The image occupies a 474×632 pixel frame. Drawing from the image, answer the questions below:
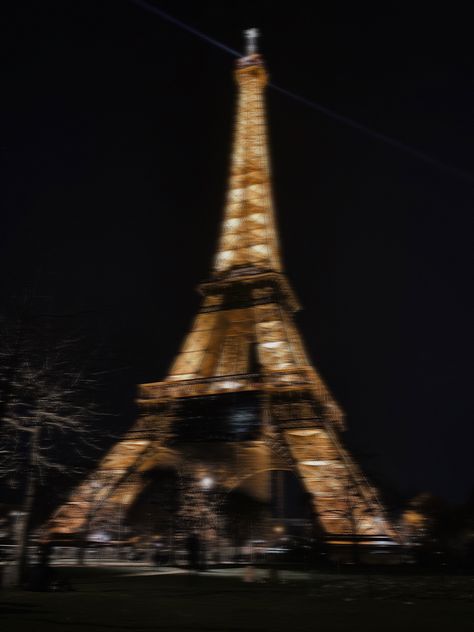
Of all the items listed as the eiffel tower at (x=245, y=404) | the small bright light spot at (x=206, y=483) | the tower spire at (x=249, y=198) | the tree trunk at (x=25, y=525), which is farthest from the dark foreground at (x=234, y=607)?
the tower spire at (x=249, y=198)

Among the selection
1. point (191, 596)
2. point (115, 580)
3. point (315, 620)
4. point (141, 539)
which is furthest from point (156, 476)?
point (315, 620)

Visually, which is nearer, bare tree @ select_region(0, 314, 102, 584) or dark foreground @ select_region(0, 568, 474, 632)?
dark foreground @ select_region(0, 568, 474, 632)

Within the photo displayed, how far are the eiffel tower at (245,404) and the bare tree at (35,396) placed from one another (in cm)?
1443

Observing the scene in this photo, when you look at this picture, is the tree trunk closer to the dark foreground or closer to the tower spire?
the dark foreground

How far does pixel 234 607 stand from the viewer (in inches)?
421

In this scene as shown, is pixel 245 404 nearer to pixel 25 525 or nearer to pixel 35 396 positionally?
pixel 25 525

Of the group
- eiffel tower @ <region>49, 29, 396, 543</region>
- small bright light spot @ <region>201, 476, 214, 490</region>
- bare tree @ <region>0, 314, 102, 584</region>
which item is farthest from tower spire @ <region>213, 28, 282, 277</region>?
bare tree @ <region>0, 314, 102, 584</region>

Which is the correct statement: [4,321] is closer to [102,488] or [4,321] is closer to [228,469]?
[102,488]

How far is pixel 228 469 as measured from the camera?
1443 inches

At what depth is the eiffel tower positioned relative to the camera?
94.3 feet

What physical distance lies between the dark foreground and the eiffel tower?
446 inches

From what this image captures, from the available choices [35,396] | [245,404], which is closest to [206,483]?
[245,404]

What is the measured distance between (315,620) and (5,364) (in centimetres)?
686

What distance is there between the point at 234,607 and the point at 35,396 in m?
5.23
